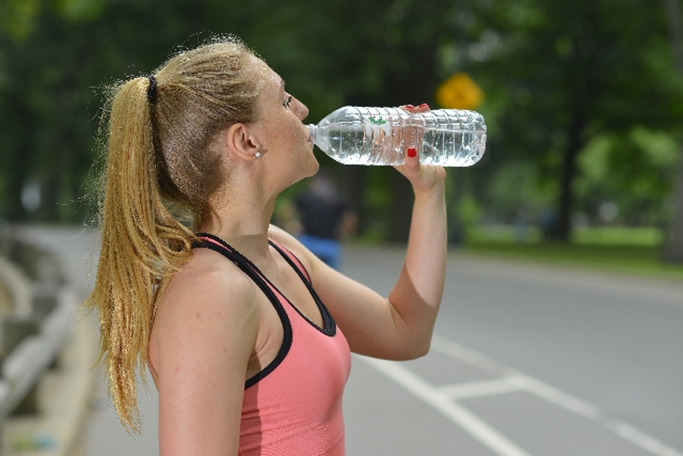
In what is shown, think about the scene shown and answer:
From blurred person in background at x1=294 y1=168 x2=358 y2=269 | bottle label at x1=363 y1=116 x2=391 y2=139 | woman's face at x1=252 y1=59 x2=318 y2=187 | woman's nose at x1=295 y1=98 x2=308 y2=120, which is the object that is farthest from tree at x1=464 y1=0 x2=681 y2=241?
woman's face at x1=252 y1=59 x2=318 y2=187

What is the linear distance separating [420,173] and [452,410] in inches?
218

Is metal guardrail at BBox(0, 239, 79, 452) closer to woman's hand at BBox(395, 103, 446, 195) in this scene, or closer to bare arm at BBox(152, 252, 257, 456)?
woman's hand at BBox(395, 103, 446, 195)

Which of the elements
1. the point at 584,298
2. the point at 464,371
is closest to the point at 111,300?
the point at 464,371

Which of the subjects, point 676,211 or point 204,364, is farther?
point 676,211

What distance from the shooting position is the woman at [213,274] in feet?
5.42

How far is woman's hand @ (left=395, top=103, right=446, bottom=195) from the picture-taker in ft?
7.48

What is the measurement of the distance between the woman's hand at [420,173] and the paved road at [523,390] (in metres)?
0.79

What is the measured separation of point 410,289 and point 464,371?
278 inches

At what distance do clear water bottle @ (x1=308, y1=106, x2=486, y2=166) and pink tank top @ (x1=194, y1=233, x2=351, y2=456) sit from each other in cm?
61

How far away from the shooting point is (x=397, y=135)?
8.32ft

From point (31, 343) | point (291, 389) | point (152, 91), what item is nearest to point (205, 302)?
point (291, 389)

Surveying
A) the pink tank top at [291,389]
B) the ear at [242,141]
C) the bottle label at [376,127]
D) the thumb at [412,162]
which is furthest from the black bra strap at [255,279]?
the bottle label at [376,127]

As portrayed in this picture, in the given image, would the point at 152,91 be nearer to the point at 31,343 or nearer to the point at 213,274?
the point at 213,274

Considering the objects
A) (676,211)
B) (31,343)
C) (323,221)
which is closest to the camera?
(31,343)
